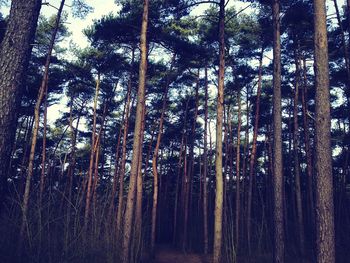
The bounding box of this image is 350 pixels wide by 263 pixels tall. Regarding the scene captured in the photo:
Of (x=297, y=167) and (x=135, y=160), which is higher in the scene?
(x=297, y=167)

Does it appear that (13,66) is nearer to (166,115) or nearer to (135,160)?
(135,160)

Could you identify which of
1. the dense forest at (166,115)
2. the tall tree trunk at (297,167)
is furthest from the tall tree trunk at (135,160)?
the tall tree trunk at (297,167)

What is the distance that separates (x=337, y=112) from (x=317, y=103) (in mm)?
12792

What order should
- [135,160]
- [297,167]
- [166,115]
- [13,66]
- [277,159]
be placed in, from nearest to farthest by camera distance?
[13,66] → [277,159] → [135,160] → [297,167] → [166,115]

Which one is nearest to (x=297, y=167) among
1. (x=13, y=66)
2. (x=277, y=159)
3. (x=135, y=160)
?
(x=277, y=159)

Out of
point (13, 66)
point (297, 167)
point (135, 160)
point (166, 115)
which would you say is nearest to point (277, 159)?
point (135, 160)

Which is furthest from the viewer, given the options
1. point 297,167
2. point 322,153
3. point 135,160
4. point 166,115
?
point 166,115

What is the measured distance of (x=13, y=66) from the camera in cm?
405

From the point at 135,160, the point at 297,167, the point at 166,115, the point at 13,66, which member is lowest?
the point at 135,160

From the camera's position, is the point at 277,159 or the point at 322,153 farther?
the point at 277,159

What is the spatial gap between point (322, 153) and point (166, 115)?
15919 millimetres

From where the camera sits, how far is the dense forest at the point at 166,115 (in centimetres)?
452

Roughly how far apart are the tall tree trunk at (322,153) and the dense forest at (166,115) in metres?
0.02

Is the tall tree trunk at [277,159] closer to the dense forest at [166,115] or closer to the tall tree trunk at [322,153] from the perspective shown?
the dense forest at [166,115]
